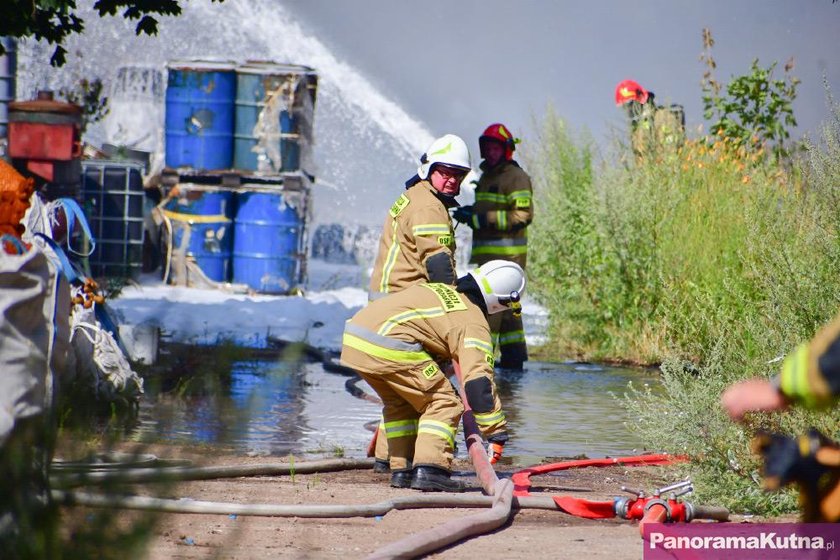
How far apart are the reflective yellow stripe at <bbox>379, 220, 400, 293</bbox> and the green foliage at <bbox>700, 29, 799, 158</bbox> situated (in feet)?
29.3

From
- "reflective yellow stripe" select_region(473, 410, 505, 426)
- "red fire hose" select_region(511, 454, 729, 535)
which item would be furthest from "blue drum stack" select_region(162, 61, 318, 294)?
"reflective yellow stripe" select_region(473, 410, 505, 426)

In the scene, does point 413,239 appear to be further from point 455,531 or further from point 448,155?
point 455,531

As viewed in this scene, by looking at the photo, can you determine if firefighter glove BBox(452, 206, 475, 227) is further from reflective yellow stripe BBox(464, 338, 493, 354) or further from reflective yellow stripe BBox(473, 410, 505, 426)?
reflective yellow stripe BBox(473, 410, 505, 426)

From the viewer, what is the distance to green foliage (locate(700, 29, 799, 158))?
1566 cm

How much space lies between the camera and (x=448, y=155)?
7.40 metres

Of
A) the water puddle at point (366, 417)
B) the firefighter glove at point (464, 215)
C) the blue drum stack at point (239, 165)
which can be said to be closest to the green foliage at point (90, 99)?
the blue drum stack at point (239, 165)

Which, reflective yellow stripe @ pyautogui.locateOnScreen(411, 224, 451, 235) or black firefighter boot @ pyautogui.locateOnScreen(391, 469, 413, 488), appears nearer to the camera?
black firefighter boot @ pyautogui.locateOnScreen(391, 469, 413, 488)

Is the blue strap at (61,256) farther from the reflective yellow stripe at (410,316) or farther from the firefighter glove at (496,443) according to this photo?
the firefighter glove at (496,443)

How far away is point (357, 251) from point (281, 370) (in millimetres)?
20145

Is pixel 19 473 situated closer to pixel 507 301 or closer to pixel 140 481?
pixel 140 481

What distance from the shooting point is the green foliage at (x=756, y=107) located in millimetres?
15664

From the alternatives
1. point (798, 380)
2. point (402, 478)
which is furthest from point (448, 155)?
point (798, 380)

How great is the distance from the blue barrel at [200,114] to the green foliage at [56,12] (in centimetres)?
581

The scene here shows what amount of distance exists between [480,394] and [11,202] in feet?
8.70
